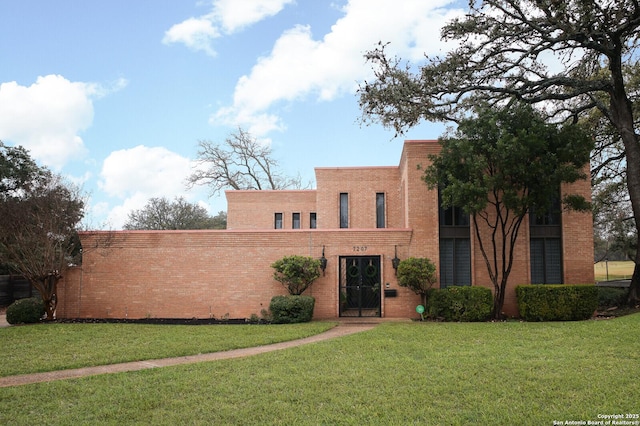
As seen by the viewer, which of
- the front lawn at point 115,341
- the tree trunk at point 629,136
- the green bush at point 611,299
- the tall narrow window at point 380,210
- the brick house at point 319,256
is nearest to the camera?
the front lawn at point 115,341

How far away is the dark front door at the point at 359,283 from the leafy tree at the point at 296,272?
1248 millimetres

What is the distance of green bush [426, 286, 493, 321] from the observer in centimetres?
1548

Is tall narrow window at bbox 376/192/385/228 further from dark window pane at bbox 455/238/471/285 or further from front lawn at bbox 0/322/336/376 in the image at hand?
front lawn at bbox 0/322/336/376

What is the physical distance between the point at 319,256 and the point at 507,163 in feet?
22.9

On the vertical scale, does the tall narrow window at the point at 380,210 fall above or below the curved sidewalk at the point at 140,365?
above

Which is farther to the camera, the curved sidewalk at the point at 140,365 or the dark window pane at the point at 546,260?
the dark window pane at the point at 546,260

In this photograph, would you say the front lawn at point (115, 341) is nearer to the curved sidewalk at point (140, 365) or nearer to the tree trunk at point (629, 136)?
the curved sidewalk at point (140, 365)

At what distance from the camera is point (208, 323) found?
16094 millimetres

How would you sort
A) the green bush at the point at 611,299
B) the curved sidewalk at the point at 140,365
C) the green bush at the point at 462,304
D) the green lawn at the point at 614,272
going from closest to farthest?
the curved sidewalk at the point at 140,365 → the green bush at the point at 462,304 → the green bush at the point at 611,299 → the green lawn at the point at 614,272

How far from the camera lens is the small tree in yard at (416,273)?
625 inches

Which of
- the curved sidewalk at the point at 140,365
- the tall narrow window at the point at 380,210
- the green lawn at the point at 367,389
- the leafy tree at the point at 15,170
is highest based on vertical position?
the leafy tree at the point at 15,170

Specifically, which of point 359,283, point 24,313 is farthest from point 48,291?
point 359,283

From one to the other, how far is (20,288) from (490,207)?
80.4 ft

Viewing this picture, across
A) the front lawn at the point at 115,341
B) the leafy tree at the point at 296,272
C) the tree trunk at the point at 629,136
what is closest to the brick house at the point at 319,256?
the leafy tree at the point at 296,272
